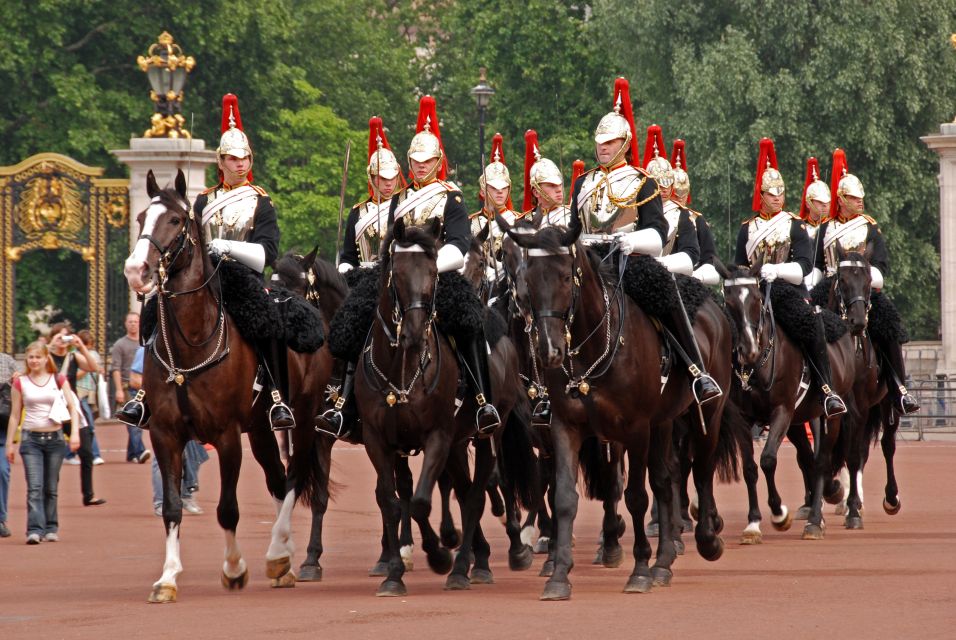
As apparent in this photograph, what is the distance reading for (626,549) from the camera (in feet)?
48.1

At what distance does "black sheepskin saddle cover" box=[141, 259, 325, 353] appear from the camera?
12.1 meters

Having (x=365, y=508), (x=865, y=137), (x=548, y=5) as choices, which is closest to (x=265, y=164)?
(x=548, y=5)

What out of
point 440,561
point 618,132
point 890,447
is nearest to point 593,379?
point 440,561

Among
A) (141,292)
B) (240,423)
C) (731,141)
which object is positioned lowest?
(240,423)

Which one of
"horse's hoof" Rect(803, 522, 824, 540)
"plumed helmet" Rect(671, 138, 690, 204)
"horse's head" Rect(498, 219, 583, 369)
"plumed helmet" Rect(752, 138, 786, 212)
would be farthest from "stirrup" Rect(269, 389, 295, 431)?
"plumed helmet" Rect(752, 138, 786, 212)

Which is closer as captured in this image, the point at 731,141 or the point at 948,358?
the point at 948,358

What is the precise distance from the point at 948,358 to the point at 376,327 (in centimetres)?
2239

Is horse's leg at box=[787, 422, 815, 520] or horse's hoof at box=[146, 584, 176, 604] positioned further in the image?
horse's leg at box=[787, 422, 815, 520]

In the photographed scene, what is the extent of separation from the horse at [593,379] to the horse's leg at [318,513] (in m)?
2.10

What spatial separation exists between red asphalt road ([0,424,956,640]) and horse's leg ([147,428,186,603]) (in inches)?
6.0

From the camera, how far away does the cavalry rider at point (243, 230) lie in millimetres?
12227

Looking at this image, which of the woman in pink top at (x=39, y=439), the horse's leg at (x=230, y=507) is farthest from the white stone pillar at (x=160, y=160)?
the horse's leg at (x=230, y=507)

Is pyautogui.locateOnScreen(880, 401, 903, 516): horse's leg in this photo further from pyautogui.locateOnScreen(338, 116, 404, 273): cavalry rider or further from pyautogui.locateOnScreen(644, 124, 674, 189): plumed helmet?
pyautogui.locateOnScreen(338, 116, 404, 273): cavalry rider

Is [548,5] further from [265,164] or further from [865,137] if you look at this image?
[865,137]
